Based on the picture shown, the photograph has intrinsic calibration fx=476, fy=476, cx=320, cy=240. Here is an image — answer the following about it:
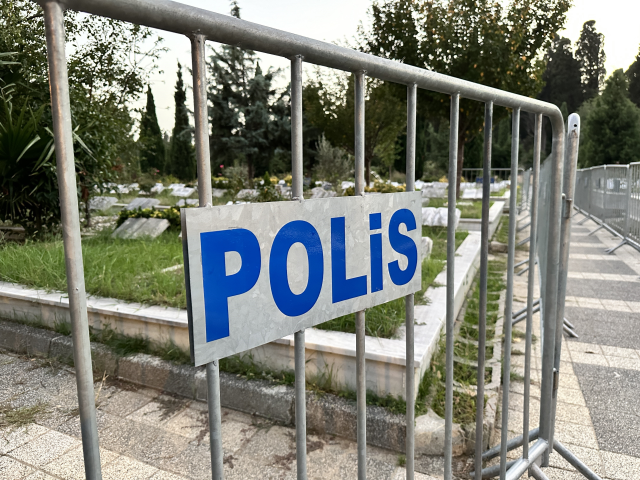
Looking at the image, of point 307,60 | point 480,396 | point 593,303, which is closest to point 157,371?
point 480,396

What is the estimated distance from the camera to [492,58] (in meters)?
12.8

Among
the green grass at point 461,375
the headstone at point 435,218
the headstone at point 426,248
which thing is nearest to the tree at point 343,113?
the headstone at point 435,218

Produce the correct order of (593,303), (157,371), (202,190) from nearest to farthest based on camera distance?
(202,190) < (157,371) < (593,303)

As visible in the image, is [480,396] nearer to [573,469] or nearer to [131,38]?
[573,469]

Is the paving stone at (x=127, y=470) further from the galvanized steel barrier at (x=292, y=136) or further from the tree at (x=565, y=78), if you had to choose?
the tree at (x=565, y=78)

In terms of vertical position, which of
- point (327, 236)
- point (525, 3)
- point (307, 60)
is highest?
point (525, 3)

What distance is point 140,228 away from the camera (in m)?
7.32

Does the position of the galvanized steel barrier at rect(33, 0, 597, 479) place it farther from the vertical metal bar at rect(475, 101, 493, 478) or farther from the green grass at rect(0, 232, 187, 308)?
the green grass at rect(0, 232, 187, 308)

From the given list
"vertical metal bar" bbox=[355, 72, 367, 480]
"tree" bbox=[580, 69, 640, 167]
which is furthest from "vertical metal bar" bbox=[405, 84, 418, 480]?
"tree" bbox=[580, 69, 640, 167]

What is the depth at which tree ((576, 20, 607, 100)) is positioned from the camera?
198 feet

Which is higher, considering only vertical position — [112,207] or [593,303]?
[112,207]

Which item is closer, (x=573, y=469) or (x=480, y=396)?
(x=480, y=396)

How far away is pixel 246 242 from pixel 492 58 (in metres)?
13.7

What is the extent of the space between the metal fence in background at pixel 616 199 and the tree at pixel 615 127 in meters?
23.6
